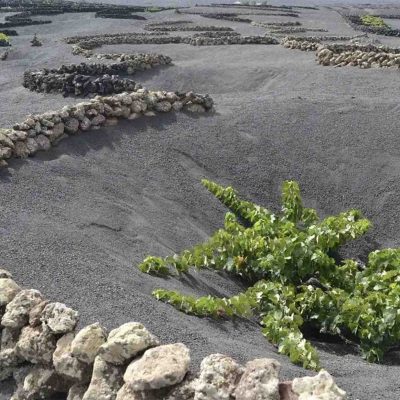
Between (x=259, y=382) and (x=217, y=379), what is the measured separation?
323mm

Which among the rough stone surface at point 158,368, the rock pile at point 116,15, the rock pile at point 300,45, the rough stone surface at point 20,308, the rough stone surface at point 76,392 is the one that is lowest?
the rough stone surface at point 76,392

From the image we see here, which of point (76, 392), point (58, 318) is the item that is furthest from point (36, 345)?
point (76, 392)

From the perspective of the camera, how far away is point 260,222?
9477 millimetres

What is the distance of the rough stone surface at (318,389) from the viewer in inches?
161

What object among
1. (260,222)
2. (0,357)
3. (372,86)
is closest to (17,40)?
(372,86)

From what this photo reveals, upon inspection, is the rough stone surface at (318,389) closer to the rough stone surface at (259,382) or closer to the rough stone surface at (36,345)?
the rough stone surface at (259,382)

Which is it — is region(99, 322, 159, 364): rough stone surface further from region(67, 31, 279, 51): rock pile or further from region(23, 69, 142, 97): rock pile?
region(67, 31, 279, 51): rock pile

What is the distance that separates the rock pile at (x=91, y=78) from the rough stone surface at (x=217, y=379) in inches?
546

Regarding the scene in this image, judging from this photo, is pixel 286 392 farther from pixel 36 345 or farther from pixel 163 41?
pixel 163 41

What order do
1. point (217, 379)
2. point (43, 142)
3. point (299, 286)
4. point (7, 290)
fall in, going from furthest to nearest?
1. point (43, 142)
2. point (299, 286)
3. point (7, 290)
4. point (217, 379)

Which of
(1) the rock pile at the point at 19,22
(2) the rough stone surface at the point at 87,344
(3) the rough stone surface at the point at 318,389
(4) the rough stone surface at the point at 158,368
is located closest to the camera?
(3) the rough stone surface at the point at 318,389

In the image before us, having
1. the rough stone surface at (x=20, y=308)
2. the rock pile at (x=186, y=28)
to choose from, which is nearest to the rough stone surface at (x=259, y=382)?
the rough stone surface at (x=20, y=308)

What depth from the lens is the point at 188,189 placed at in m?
11.6

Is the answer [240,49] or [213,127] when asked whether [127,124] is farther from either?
[240,49]
